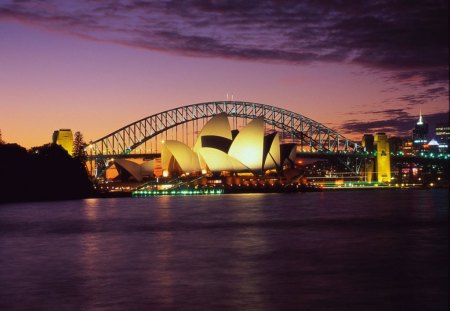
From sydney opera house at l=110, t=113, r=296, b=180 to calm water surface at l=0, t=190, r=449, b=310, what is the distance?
211ft

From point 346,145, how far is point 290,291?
451 ft

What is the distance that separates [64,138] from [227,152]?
33.0m

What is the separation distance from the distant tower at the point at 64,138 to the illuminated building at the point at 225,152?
1817 centimetres

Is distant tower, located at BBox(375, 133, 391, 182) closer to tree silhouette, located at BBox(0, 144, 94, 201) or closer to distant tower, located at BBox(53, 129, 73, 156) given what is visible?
distant tower, located at BBox(53, 129, 73, 156)

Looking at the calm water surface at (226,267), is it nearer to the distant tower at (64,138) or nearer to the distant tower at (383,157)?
the distant tower at (64,138)

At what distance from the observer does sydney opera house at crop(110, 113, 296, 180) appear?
10925cm

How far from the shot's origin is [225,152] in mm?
112062

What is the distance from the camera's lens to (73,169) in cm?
9681

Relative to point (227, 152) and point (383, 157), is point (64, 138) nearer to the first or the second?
point (227, 152)

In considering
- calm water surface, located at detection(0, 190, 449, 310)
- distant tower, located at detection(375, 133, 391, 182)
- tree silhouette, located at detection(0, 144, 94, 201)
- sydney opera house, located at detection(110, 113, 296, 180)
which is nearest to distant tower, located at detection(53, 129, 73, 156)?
sydney opera house, located at detection(110, 113, 296, 180)

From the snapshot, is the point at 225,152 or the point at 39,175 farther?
the point at 225,152

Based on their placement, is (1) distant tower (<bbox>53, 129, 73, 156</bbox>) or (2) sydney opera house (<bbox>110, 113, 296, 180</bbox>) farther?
(1) distant tower (<bbox>53, 129, 73, 156</bbox>)

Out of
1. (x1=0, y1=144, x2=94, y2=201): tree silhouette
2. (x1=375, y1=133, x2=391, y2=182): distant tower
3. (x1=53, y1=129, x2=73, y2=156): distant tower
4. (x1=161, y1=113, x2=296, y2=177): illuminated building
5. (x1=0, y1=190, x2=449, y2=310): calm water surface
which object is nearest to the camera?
(x1=0, y1=190, x2=449, y2=310): calm water surface

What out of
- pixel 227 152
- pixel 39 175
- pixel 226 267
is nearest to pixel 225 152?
pixel 227 152
